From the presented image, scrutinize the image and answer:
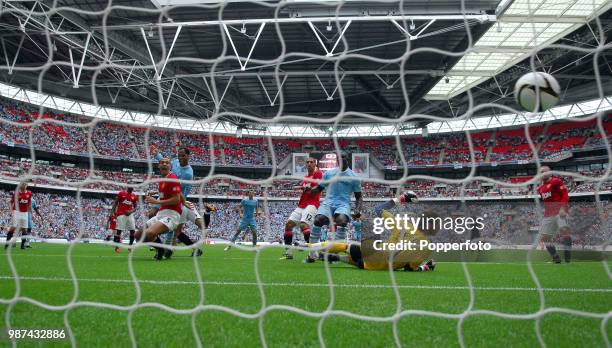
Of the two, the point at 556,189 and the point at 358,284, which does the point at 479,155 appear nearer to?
the point at 556,189

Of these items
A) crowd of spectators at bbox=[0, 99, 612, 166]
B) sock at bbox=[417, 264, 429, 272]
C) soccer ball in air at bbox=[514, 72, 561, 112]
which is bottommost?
sock at bbox=[417, 264, 429, 272]

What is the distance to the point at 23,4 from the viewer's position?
16.8 meters

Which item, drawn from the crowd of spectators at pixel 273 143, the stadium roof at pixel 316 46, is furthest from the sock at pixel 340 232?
the crowd of spectators at pixel 273 143

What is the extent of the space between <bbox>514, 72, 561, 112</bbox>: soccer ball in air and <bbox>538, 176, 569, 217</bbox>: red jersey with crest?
5311 mm

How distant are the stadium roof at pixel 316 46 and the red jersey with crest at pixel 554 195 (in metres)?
2.74

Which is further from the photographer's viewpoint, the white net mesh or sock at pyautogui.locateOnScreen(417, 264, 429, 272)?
sock at pyautogui.locateOnScreen(417, 264, 429, 272)

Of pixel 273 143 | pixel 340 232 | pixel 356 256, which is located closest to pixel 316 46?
pixel 340 232

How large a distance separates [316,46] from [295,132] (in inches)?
622

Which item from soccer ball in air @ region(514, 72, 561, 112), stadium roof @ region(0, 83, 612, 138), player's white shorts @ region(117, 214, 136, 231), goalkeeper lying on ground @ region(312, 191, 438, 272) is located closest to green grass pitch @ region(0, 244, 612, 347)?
goalkeeper lying on ground @ region(312, 191, 438, 272)

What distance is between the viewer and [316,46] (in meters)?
19.8

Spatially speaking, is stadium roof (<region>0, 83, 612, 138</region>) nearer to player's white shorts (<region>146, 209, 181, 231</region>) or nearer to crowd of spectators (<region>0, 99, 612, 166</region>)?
crowd of spectators (<region>0, 99, 612, 166</region>)

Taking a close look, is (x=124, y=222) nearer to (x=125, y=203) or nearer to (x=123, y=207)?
(x=123, y=207)

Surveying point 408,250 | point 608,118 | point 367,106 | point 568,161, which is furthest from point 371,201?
point 408,250

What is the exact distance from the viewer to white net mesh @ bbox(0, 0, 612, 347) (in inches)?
101
